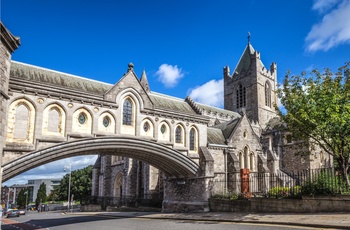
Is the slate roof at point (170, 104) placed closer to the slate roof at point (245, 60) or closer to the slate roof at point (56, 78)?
the slate roof at point (56, 78)

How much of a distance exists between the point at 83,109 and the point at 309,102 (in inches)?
480

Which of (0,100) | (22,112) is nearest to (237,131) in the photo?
(22,112)

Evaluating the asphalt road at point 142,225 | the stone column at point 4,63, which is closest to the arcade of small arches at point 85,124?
the stone column at point 4,63

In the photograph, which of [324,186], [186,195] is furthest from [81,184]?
[324,186]

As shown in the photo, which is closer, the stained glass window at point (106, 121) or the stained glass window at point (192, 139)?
the stained glass window at point (106, 121)

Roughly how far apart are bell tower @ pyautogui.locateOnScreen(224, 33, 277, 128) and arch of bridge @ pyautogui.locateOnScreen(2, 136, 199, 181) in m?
37.0

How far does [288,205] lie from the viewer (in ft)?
48.3

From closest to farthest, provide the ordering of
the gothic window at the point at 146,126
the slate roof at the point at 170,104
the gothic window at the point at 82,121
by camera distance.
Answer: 1. the gothic window at the point at 82,121
2. the gothic window at the point at 146,126
3. the slate roof at the point at 170,104

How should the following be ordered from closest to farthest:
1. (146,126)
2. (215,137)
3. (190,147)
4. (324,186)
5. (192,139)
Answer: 1. (324,186)
2. (146,126)
3. (190,147)
4. (192,139)
5. (215,137)

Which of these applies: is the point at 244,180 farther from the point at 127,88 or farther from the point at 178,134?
the point at 127,88

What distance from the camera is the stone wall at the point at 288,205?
13102 mm

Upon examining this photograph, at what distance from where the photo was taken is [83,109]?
16375 mm

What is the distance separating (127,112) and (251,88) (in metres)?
44.9

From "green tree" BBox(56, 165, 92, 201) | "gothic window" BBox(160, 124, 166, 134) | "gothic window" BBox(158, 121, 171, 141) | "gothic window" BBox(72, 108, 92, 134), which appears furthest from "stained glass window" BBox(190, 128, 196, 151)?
"green tree" BBox(56, 165, 92, 201)
